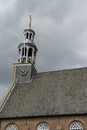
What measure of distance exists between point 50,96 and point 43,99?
3.24ft

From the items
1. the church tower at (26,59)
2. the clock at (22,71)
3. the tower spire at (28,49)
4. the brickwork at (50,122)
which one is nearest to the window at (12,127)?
the brickwork at (50,122)

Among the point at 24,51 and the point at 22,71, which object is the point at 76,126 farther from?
the point at 24,51

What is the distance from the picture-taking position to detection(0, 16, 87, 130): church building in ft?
133


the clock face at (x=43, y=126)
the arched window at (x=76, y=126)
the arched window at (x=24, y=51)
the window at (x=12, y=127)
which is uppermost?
the arched window at (x=24, y=51)

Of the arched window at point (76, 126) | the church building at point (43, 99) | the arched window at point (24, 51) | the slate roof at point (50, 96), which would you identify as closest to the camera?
the arched window at point (76, 126)

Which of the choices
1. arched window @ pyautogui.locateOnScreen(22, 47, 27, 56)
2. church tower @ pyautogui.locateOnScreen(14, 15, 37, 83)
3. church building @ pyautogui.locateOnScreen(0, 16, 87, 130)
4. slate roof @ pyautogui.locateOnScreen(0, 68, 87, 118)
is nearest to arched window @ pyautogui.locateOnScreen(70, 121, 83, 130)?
church building @ pyautogui.locateOnScreen(0, 16, 87, 130)

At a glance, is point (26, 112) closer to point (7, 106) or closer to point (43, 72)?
point (7, 106)

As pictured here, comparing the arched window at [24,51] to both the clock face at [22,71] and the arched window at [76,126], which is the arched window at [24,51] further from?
the arched window at [76,126]

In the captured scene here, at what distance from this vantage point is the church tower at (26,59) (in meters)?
49.2

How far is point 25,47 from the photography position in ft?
171

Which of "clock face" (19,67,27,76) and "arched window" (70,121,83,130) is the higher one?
"clock face" (19,67,27,76)

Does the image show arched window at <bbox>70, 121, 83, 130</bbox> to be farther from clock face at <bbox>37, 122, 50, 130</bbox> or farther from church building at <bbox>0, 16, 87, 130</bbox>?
clock face at <bbox>37, 122, 50, 130</bbox>

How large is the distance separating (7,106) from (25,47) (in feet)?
36.2

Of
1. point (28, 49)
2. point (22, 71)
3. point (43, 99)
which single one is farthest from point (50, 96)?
point (28, 49)
